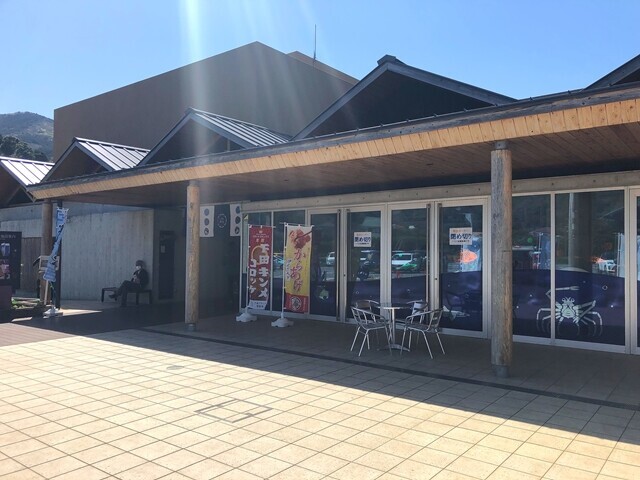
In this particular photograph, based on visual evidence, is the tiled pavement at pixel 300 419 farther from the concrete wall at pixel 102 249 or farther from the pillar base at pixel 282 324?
the concrete wall at pixel 102 249

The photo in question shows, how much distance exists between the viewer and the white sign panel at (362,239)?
10.4 m

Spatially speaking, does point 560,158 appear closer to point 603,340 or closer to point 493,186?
point 493,186

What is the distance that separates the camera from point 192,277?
974 centimetres

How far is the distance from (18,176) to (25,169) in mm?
1182

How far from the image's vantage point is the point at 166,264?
15.5 metres

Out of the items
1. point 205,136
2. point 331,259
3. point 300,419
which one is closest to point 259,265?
point 331,259

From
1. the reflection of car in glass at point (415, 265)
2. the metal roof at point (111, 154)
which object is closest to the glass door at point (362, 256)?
the reflection of car in glass at point (415, 265)

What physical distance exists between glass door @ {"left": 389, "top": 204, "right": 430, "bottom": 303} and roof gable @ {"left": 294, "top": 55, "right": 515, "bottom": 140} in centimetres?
200

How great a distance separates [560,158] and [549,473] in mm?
4741

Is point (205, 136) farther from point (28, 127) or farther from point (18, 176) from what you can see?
point (28, 127)

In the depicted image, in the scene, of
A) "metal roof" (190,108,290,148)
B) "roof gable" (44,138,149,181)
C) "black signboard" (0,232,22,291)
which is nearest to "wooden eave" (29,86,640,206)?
"metal roof" (190,108,290,148)

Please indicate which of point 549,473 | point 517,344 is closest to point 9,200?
point 517,344

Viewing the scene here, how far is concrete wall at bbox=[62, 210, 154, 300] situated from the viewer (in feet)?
50.0

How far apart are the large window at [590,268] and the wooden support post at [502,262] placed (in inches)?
96.4
